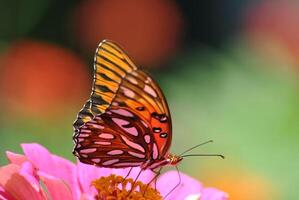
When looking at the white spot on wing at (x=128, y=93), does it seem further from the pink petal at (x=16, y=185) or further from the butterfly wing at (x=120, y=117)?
the pink petal at (x=16, y=185)

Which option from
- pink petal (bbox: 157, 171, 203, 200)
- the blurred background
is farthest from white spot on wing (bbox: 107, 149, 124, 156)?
the blurred background

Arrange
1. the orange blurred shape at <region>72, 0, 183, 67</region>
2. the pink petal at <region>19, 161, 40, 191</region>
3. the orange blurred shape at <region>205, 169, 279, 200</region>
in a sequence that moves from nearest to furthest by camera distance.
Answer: the pink petal at <region>19, 161, 40, 191</region> → the orange blurred shape at <region>205, 169, 279, 200</region> → the orange blurred shape at <region>72, 0, 183, 67</region>

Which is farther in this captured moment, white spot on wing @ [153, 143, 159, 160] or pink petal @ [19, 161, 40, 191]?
white spot on wing @ [153, 143, 159, 160]

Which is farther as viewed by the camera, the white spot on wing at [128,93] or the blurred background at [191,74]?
the blurred background at [191,74]

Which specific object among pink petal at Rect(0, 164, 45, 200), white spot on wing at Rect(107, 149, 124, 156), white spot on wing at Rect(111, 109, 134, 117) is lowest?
pink petal at Rect(0, 164, 45, 200)

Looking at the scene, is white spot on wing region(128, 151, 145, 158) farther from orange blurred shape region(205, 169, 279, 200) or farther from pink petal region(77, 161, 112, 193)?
orange blurred shape region(205, 169, 279, 200)

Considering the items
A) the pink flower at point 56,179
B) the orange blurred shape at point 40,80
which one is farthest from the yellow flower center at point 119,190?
the orange blurred shape at point 40,80

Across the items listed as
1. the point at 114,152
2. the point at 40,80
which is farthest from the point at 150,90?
the point at 40,80
